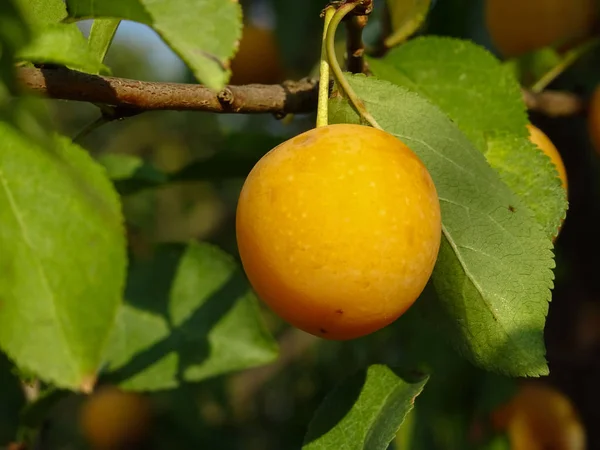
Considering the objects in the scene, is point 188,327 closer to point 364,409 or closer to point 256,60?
point 364,409

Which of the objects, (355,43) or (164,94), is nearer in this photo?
(164,94)

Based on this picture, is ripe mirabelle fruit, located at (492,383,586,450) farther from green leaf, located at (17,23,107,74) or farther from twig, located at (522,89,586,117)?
green leaf, located at (17,23,107,74)

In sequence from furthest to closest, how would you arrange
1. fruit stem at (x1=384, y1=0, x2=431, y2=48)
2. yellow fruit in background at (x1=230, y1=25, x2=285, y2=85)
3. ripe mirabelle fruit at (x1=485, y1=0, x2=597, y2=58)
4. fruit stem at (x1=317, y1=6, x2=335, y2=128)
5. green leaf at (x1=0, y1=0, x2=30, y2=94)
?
yellow fruit in background at (x1=230, y1=25, x2=285, y2=85) < ripe mirabelle fruit at (x1=485, y1=0, x2=597, y2=58) < fruit stem at (x1=384, y1=0, x2=431, y2=48) < fruit stem at (x1=317, y1=6, x2=335, y2=128) < green leaf at (x1=0, y1=0, x2=30, y2=94)

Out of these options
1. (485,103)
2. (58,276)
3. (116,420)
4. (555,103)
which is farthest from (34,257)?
(116,420)

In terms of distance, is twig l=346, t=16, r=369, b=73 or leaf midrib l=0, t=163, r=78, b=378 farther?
twig l=346, t=16, r=369, b=73

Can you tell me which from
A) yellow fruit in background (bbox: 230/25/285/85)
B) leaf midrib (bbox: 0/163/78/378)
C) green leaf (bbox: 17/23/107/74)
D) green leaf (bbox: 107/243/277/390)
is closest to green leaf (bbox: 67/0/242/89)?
green leaf (bbox: 17/23/107/74)

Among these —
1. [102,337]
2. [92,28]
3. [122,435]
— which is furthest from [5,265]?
[122,435]

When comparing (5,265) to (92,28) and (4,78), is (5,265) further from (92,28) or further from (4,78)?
(92,28)
